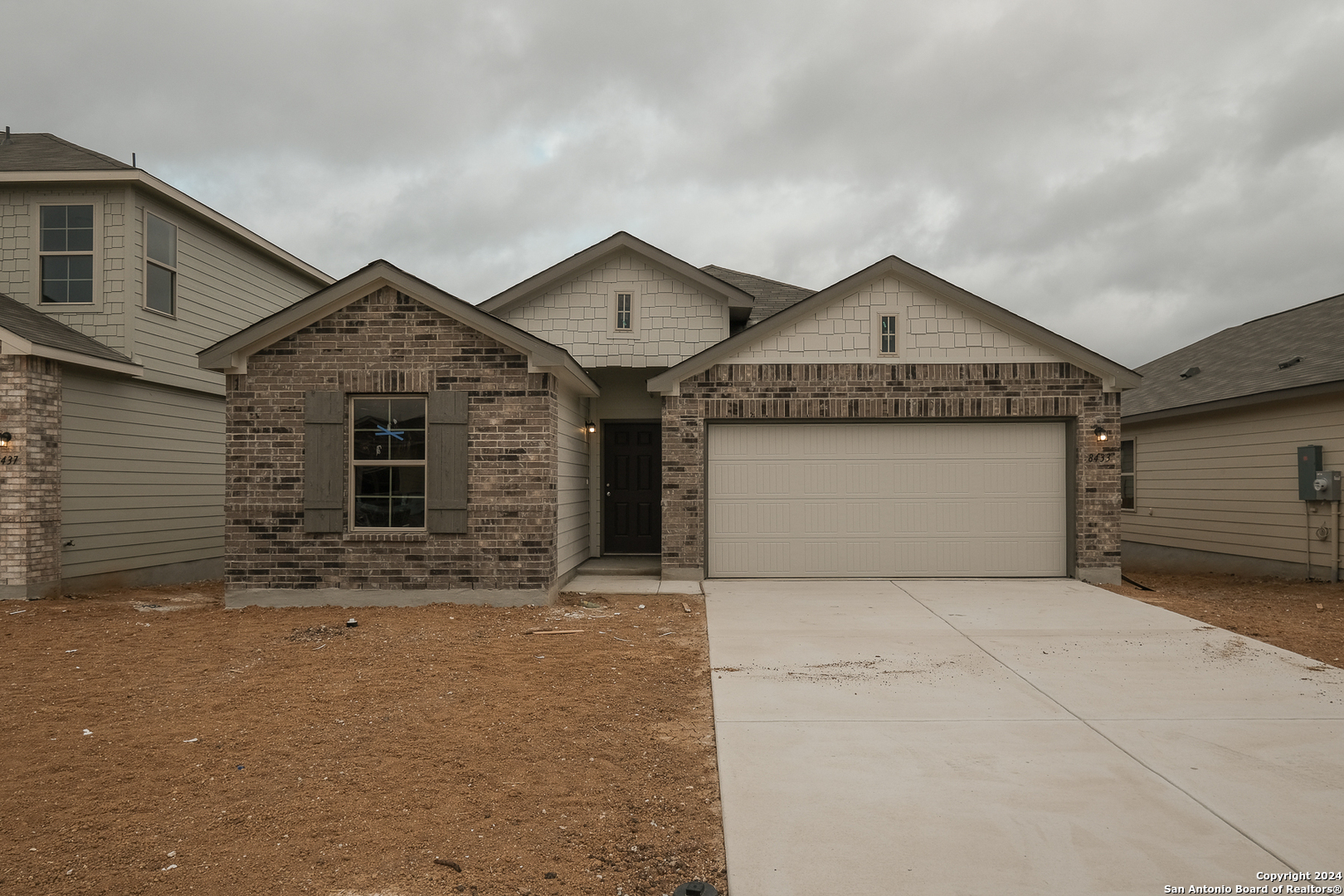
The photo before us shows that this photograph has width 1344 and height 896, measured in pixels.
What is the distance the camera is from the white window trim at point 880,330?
36.6ft

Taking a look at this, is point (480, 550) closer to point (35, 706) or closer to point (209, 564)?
point (35, 706)

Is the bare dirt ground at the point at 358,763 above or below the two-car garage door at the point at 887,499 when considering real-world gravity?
below

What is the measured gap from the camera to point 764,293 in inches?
676

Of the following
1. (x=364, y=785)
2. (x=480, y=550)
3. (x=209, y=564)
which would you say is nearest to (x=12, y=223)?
(x=209, y=564)

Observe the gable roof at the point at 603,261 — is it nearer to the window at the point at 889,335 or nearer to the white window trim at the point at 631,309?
the white window trim at the point at 631,309

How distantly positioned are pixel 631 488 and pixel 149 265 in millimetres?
8112

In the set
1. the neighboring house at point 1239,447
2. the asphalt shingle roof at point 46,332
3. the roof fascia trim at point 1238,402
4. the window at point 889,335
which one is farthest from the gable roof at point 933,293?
the asphalt shingle roof at point 46,332

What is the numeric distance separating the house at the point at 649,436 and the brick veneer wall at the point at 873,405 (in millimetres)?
26

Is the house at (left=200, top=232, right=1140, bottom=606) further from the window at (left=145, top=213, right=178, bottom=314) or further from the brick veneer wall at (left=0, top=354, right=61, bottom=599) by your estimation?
the window at (left=145, top=213, right=178, bottom=314)

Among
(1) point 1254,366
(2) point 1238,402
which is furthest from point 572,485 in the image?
(1) point 1254,366

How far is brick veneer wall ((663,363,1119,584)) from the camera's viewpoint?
11.0 m

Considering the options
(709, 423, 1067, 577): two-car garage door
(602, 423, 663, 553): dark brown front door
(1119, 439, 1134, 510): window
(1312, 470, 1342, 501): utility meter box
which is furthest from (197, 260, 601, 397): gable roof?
(1119, 439, 1134, 510): window

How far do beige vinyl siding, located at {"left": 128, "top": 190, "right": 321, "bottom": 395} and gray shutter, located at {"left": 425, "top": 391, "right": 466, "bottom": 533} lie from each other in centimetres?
497

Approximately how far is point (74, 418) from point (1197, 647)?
13.4m
